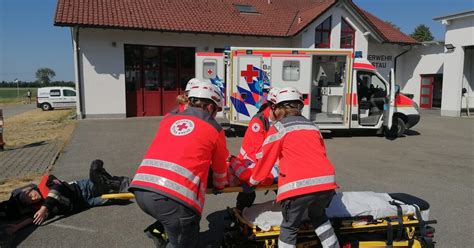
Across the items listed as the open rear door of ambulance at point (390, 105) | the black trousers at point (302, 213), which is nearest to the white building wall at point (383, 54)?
the open rear door of ambulance at point (390, 105)

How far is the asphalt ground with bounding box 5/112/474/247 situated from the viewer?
14.6 ft

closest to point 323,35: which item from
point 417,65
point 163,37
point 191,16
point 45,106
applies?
point 191,16

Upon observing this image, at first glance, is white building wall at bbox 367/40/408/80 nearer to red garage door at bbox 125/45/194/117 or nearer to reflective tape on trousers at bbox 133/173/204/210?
red garage door at bbox 125/45/194/117

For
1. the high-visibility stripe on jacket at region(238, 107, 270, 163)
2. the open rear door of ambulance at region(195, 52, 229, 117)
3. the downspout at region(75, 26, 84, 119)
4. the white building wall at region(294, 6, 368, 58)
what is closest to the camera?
the high-visibility stripe on jacket at region(238, 107, 270, 163)

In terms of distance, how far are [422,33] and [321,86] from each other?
55535 millimetres

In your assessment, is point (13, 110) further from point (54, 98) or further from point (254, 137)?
point (254, 137)

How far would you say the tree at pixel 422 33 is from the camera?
5784 cm

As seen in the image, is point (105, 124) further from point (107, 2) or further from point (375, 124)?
point (375, 124)

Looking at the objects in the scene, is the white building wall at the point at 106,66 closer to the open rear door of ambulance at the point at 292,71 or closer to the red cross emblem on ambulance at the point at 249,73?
the red cross emblem on ambulance at the point at 249,73


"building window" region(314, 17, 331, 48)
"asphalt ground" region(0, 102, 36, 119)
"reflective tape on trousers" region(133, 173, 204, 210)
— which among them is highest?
"building window" region(314, 17, 331, 48)

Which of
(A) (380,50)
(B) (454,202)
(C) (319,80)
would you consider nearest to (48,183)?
(B) (454,202)

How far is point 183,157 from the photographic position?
2.84m

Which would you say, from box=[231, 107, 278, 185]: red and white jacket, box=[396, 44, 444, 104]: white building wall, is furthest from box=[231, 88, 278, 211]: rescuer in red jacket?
box=[396, 44, 444, 104]: white building wall

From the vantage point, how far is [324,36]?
66.9 feet
